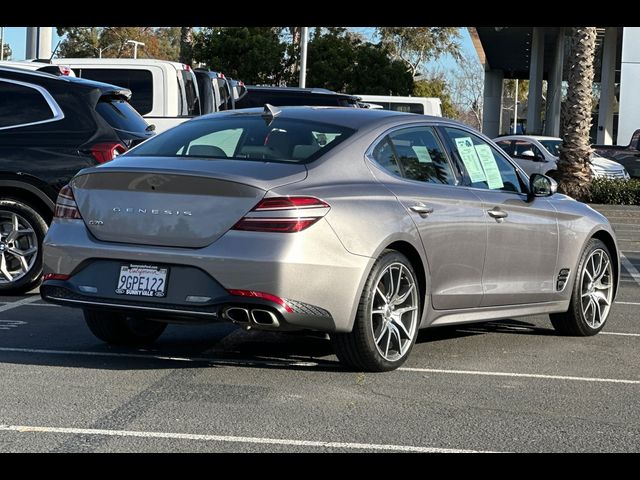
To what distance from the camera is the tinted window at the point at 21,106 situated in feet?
34.2

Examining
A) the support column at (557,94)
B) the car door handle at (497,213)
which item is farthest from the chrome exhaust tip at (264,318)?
the support column at (557,94)

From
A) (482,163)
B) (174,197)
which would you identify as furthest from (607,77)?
(174,197)

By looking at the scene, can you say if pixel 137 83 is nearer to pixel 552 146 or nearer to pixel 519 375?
pixel 519 375

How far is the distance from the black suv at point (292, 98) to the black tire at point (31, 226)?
1396 cm

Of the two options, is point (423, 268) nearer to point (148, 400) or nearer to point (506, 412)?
point (506, 412)

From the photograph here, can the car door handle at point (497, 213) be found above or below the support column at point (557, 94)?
below

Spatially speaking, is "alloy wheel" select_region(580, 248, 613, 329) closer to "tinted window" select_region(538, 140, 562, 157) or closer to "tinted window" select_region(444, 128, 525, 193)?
"tinted window" select_region(444, 128, 525, 193)

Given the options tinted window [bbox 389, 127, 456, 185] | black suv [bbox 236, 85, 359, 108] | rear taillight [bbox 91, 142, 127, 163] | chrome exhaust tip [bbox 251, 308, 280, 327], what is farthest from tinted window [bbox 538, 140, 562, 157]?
chrome exhaust tip [bbox 251, 308, 280, 327]

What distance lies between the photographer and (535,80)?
5441 cm

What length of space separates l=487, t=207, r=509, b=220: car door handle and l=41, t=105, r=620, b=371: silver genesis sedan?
0.07 feet

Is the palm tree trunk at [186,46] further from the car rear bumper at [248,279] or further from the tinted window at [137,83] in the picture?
the car rear bumper at [248,279]

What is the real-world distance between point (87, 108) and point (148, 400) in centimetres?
480

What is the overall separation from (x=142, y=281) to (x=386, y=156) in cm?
173

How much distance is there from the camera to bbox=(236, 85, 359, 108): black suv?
78.9 ft
